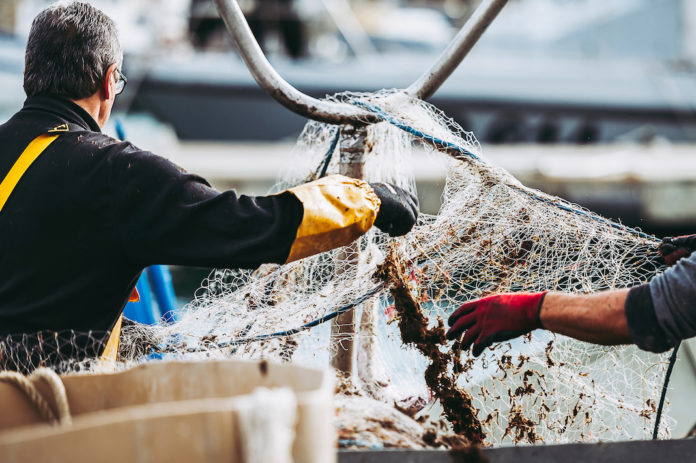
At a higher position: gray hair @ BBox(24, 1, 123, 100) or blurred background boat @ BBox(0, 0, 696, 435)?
blurred background boat @ BBox(0, 0, 696, 435)

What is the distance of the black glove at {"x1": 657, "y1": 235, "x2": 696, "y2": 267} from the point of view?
2.26m

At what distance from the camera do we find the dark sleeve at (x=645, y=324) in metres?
1.78

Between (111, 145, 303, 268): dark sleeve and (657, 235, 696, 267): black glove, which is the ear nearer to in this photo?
(111, 145, 303, 268): dark sleeve

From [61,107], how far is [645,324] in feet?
5.56

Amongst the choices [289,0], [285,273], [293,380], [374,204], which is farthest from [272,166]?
[293,380]

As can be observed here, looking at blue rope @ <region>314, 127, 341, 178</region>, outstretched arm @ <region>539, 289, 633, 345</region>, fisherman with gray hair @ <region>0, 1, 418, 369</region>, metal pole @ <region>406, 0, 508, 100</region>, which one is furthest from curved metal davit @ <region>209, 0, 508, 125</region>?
outstretched arm @ <region>539, 289, 633, 345</region>

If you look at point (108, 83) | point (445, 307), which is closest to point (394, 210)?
point (445, 307)

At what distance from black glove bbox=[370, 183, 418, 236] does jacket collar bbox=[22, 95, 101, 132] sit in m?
0.87

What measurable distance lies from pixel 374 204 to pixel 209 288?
0.95 meters

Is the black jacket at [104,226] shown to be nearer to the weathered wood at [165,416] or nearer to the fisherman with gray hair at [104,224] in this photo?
the fisherman with gray hair at [104,224]

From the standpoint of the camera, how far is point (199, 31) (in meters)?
14.0

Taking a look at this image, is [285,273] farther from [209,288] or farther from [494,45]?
[494,45]

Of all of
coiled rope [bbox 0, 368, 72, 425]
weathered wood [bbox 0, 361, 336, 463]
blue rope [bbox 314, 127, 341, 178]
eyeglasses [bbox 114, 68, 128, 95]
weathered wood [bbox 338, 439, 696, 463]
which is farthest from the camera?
blue rope [bbox 314, 127, 341, 178]

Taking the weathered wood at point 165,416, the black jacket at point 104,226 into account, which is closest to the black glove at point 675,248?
the black jacket at point 104,226
